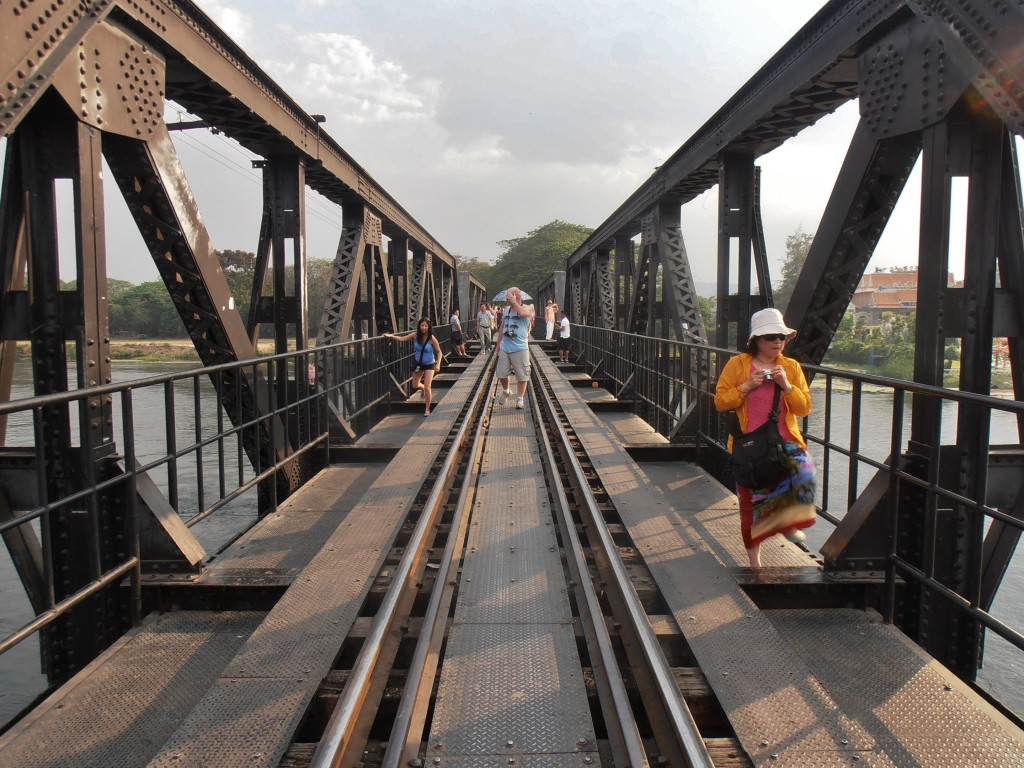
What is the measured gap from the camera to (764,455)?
4.24m

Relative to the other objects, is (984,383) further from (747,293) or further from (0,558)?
(0,558)

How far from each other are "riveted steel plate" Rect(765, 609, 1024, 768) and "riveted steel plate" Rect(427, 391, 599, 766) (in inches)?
46.8

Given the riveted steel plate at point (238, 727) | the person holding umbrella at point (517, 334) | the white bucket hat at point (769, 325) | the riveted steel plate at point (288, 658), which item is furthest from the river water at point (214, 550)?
the person holding umbrella at point (517, 334)

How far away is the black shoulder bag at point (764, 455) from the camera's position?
4.22 meters

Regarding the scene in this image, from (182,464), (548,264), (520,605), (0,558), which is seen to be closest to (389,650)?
(520,605)

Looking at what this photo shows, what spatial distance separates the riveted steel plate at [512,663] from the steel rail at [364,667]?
32 centimetres

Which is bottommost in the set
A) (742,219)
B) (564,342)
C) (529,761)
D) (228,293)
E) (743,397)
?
(529,761)

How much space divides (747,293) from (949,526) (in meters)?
4.78

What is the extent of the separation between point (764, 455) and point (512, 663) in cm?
189

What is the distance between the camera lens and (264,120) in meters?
7.17

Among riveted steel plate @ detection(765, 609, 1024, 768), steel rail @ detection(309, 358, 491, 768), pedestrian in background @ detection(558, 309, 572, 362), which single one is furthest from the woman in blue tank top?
pedestrian in background @ detection(558, 309, 572, 362)

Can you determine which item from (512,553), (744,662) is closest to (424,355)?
(512,553)

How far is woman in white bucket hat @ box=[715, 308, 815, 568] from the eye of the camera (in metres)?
4.23

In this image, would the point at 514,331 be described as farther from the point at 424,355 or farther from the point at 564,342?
the point at 564,342
